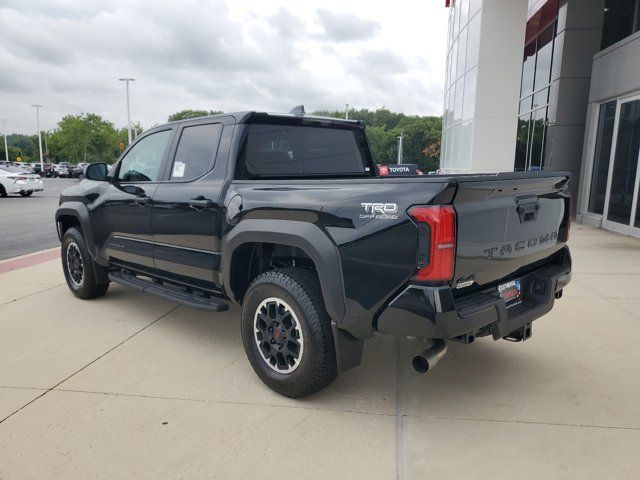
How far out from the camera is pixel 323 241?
2885 mm

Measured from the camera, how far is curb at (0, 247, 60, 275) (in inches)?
297

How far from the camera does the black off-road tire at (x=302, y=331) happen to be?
2.99 m

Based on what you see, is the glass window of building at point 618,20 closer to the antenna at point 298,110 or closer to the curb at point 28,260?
the antenna at point 298,110

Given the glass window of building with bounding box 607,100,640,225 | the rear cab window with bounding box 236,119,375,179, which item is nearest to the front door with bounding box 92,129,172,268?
the rear cab window with bounding box 236,119,375,179

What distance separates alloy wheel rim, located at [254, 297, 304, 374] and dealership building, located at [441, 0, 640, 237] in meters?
9.38

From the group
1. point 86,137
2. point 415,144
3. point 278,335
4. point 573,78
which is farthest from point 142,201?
point 415,144

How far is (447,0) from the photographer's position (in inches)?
974

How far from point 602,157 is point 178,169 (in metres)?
11.2

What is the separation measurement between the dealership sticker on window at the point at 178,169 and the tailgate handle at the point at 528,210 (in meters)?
2.64

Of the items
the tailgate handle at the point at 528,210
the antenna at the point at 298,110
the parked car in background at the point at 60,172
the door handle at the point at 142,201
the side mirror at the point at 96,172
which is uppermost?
the antenna at the point at 298,110

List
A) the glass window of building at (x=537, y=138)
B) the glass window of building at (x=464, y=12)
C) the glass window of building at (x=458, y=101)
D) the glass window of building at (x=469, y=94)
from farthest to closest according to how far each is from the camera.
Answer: the glass window of building at (x=458, y=101) → the glass window of building at (x=464, y=12) → the glass window of building at (x=537, y=138) → the glass window of building at (x=469, y=94)

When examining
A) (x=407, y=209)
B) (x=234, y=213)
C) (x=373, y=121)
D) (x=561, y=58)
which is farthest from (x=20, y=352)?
(x=373, y=121)

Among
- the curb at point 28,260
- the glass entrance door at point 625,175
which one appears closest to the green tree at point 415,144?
the glass entrance door at point 625,175

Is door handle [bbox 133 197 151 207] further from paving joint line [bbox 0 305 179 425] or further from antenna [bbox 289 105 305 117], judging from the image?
antenna [bbox 289 105 305 117]
